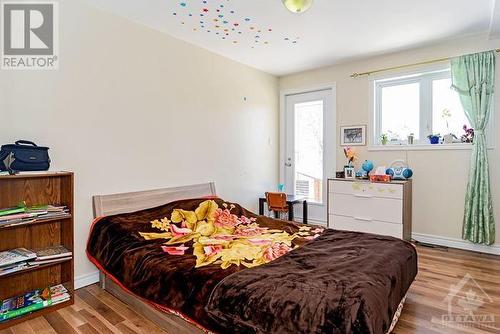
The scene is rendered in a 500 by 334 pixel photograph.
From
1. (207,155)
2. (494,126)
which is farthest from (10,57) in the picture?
(494,126)

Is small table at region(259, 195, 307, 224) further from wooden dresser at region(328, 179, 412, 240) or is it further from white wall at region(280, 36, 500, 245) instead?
white wall at region(280, 36, 500, 245)

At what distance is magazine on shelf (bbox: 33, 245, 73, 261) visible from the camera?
2.10 meters

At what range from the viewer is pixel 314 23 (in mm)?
2943

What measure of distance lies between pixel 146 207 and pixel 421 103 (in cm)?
355

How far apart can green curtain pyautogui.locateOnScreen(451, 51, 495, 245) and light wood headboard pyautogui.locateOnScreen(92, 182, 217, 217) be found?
3.08m

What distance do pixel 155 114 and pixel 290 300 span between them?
2383 mm

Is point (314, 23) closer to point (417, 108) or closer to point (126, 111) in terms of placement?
point (417, 108)

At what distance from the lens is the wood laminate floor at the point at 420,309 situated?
1.89 meters

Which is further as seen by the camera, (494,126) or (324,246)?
(494,126)

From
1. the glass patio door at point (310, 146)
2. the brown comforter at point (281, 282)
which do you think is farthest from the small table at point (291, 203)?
the brown comforter at point (281, 282)

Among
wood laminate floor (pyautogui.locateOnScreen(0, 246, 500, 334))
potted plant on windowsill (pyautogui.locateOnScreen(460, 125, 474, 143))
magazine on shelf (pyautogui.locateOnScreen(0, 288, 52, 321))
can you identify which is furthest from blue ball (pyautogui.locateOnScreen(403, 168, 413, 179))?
magazine on shelf (pyautogui.locateOnScreen(0, 288, 52, 321))

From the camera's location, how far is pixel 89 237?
8.32 feet

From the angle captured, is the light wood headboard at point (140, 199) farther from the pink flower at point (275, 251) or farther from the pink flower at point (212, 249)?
the pink flower at point (275, 251)

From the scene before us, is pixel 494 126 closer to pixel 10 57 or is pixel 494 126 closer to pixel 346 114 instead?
pixel 346 114
